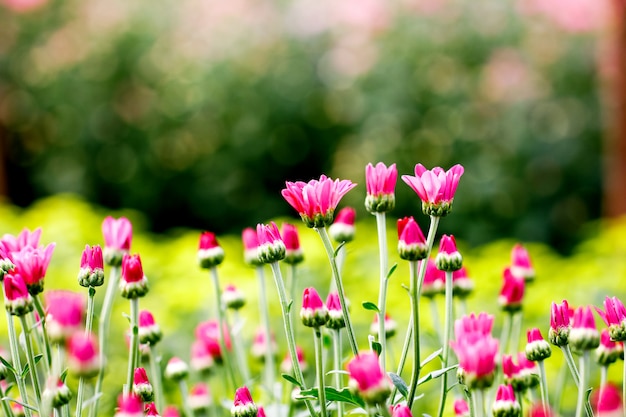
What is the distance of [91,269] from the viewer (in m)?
1.20

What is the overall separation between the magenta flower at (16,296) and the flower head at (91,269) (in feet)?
0.30

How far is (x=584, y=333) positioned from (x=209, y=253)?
67 centimetres

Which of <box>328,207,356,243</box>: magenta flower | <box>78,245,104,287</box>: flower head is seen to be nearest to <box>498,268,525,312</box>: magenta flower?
<box>328,207,356,243</box>: magenta flower

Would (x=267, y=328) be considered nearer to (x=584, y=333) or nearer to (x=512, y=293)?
(x=512, y=293)

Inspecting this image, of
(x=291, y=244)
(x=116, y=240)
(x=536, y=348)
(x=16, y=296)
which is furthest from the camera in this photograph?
(x=291, y=244)

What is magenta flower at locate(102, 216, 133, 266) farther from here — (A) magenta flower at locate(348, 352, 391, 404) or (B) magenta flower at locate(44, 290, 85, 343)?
(A) magenta flower at locate(348, 352, 391, 404)

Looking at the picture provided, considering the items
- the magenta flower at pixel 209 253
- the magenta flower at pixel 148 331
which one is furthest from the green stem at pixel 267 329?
the magenta flower at pixel 148 331

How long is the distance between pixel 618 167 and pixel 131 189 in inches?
133

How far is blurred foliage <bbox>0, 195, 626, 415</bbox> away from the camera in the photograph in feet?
8.40

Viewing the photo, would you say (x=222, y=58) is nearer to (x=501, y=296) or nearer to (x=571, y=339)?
(x=501, y=296)

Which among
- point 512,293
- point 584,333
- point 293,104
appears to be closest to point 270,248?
point 584,333

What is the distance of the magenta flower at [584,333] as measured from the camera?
1119 millimetres

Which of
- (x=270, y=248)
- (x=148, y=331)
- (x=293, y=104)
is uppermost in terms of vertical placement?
(x=293, y=104)

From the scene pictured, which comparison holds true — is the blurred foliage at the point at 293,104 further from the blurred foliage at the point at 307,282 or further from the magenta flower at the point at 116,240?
the magenta flower at the point at 116,240
